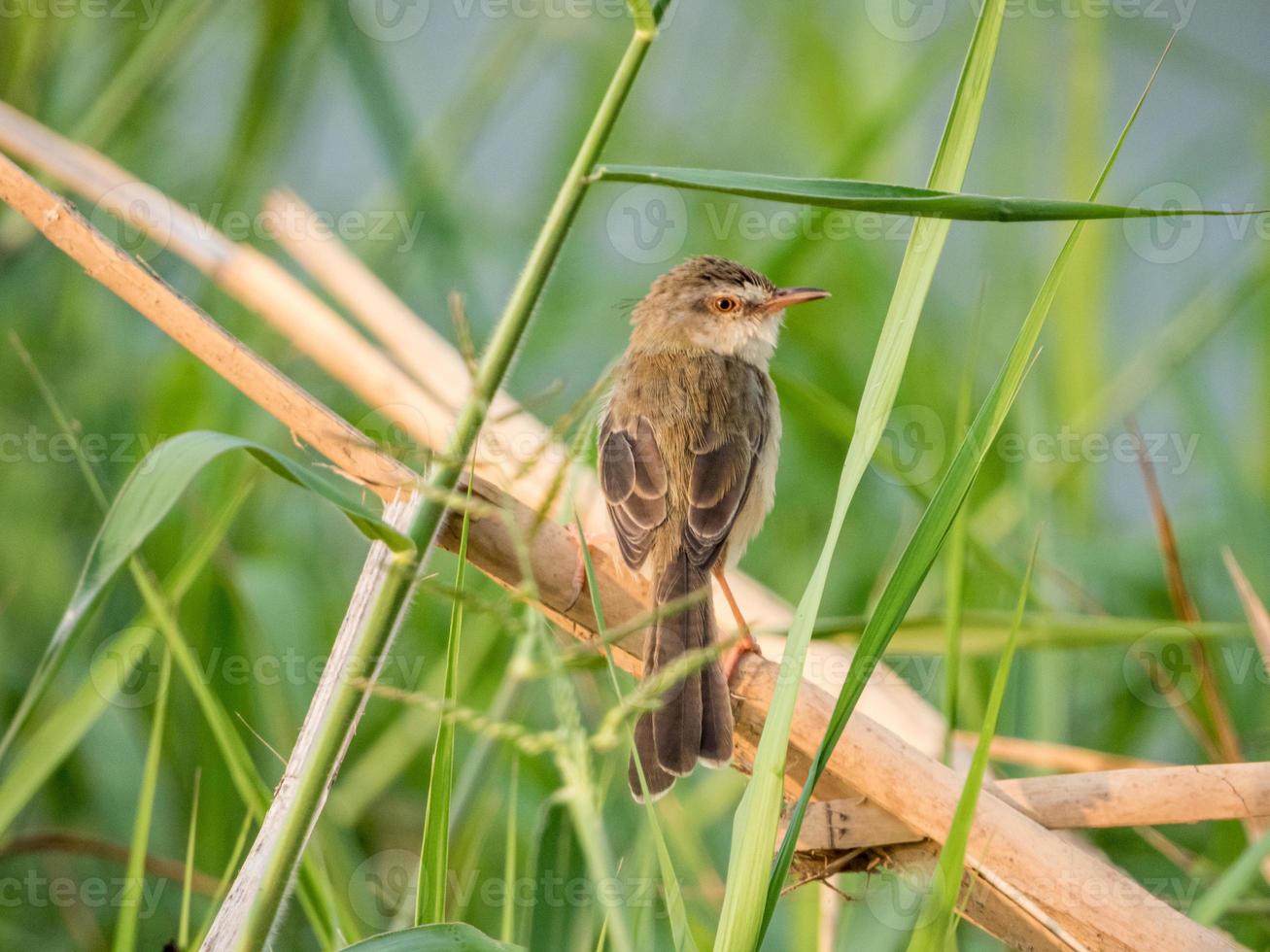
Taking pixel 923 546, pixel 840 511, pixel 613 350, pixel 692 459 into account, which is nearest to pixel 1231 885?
pixel 923 546

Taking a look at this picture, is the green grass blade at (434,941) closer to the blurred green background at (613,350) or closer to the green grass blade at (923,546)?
the green grass blade at (923,546)

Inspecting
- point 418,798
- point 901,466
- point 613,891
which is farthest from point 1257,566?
point 613,891

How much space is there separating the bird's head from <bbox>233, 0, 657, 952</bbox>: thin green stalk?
2.58 metres

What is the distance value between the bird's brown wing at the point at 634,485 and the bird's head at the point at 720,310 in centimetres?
62

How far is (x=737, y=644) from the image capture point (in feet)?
8.59

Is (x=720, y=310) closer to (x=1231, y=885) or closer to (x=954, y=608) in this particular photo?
(x=954, y=608)

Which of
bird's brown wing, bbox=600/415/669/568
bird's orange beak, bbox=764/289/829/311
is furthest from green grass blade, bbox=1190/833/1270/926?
Answer: bird's orange beak, bbox=764/289/829/311

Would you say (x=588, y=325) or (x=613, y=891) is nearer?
(x=613, y=891)

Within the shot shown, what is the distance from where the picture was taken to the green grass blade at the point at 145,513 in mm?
1430

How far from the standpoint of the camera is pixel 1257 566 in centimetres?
406

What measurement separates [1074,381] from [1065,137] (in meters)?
1.17

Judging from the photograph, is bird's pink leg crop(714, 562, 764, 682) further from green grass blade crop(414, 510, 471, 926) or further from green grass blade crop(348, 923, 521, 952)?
green grass blade crop(348, 923, 521, 952)

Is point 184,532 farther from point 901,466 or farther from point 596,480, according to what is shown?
point 901,466

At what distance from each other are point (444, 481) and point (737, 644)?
3.67 feet
